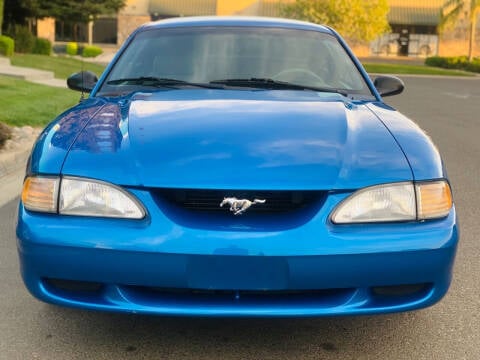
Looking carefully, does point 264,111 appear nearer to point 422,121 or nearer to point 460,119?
point 422,121

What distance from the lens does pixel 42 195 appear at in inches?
106

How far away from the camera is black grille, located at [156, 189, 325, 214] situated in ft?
8.60

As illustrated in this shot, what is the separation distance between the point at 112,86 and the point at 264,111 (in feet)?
3.79

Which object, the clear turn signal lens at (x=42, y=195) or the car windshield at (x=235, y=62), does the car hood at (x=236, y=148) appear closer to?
the clear turn signal lens at (x=42, y=195)

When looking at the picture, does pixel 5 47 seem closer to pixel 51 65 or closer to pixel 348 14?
pixel 51 65

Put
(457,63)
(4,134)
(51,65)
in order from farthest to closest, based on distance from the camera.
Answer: (457,63), (51,65), (4,134)

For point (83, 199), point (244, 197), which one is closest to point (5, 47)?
point (83, 199)

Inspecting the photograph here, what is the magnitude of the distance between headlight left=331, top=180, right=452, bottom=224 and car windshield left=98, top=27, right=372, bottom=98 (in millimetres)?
1263

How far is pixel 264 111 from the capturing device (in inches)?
127

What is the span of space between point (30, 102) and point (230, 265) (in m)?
10.3

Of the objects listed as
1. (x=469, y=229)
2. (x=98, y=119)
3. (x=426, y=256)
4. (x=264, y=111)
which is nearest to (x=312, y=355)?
(x=426, y=256)

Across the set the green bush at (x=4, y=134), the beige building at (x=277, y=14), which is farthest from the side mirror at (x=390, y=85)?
the beige building at (x=277, y=14)

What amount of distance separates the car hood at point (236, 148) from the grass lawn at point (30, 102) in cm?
682

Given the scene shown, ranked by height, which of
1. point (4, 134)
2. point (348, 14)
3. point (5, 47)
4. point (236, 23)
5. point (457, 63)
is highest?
point (348, 14)
